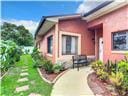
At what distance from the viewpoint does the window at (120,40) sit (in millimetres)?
12077

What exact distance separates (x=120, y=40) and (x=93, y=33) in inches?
212

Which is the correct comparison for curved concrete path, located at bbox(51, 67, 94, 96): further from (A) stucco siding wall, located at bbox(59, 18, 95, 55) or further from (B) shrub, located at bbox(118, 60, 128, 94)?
(A) stucco siding wall, located at bbox(59, 18, 95, 55)

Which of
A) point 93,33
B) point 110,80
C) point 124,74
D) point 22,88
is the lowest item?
point 22,88

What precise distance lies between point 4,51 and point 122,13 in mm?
6763

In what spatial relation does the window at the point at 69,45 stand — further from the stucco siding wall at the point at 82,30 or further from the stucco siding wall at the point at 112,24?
the stucco siding wall at the point at 112,24

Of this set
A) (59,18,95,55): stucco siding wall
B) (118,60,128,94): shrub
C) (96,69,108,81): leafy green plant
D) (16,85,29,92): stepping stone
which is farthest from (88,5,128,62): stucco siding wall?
(16,85,29,92): stepping stone

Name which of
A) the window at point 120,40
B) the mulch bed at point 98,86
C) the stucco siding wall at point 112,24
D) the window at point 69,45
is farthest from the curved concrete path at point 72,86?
the window at point 69,45

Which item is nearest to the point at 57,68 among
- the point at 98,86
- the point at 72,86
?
the point at 72,86

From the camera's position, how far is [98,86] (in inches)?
397

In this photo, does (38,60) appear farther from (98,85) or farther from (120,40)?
(98,85)

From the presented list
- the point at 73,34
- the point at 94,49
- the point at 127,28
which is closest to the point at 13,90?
the point at 127,28

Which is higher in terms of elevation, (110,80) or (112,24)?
(112,24)

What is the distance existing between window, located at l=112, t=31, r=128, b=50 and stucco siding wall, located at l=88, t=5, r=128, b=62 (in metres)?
0.29

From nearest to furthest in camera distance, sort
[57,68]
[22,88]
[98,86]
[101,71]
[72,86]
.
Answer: [98,86]
[72,86]
[22,88]
[101,71]
[57,68]
